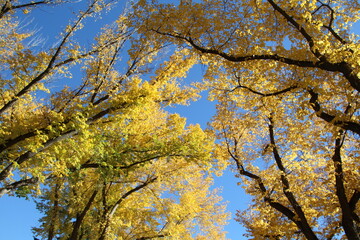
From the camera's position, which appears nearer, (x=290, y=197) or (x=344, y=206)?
(x=344, y=206)

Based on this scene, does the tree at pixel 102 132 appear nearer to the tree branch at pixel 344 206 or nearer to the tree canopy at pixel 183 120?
the tree canopy at pixel 183 120

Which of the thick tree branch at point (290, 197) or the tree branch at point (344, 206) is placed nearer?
the tree branch at point (344, 206)

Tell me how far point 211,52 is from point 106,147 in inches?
153

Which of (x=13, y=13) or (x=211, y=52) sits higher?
(x=13, y=13)

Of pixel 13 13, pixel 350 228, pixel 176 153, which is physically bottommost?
pixel 350 228

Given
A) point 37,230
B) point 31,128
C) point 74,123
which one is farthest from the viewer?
point 37,230

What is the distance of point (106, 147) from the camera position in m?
6.81

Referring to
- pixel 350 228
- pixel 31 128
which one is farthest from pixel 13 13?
pixel 350 228

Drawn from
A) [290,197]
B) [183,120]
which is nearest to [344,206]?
[290,197]

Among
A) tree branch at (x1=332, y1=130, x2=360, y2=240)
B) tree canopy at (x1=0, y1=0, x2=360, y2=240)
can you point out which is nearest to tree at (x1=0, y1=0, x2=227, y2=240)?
tree canopy at (x1=0, y1=0, x2=360, y2=240)

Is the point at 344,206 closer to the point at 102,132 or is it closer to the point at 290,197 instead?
the point at 290,197

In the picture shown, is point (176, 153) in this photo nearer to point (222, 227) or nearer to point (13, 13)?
point (13, 13)

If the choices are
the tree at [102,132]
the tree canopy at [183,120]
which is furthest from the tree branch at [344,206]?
the tree at [102,132]

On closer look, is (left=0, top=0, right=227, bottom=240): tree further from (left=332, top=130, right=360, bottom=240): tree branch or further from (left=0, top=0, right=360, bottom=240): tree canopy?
(left=332, top=130, right=360, bottom=240): tree branch
